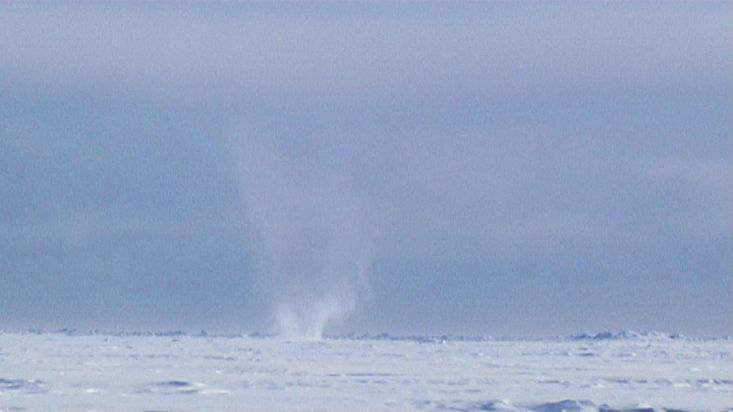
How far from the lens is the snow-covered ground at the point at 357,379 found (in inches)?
750

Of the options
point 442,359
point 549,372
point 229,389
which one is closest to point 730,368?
point 549,372

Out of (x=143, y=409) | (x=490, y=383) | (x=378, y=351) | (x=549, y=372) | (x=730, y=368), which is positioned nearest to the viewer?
(x=143, y=409)

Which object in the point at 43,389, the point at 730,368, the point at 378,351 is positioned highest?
the point at 378,351

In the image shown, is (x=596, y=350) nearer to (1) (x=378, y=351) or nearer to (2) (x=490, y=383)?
(1) (x=378, y=351)

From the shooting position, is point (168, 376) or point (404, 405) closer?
point (404, 405)

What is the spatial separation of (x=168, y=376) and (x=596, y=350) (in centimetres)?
1490

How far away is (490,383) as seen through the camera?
22438 mm

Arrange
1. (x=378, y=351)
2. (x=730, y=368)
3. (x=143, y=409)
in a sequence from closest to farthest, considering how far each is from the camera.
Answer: (x=143, y=409), (x=730, y=368), (x=378, y=351)

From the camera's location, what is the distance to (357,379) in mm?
23234

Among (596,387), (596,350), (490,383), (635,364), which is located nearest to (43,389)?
(490,383)

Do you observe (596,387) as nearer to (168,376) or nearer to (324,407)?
(324,407)

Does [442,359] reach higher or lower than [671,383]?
higher

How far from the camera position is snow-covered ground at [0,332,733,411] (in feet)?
62.5

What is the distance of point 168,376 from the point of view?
77.0 feet
